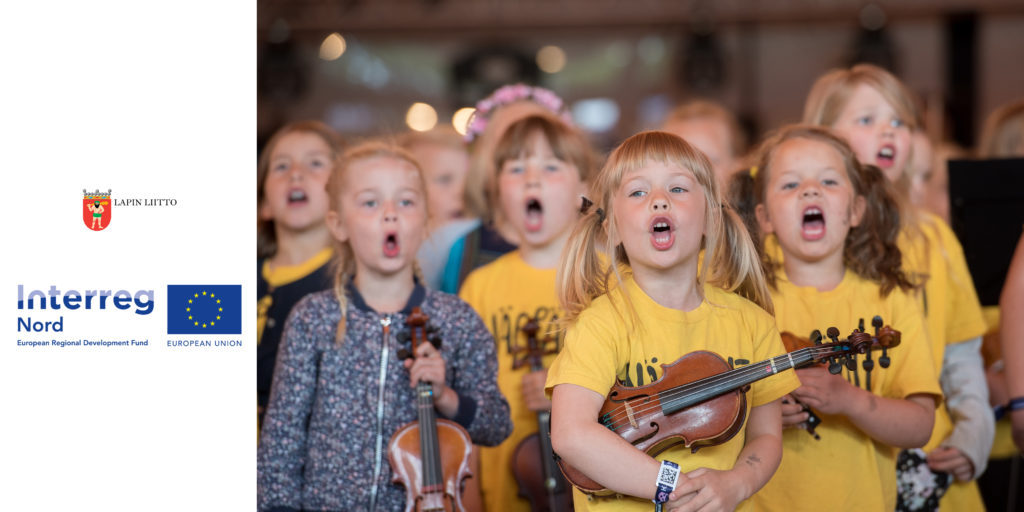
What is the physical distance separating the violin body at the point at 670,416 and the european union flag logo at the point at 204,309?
78cm

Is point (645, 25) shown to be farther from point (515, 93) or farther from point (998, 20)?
point (515, 93)

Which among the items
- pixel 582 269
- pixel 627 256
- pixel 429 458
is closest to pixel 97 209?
pixel 429 458

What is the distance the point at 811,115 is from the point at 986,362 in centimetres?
110

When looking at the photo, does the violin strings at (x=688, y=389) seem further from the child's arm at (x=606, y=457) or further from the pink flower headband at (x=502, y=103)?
the pink flower headband at (x=502, y=103)

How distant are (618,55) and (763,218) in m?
9.46

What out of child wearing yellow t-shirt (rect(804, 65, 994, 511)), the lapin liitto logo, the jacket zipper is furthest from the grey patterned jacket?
child wearing yellow t-shirt (rect(804, 65, 994, 511))

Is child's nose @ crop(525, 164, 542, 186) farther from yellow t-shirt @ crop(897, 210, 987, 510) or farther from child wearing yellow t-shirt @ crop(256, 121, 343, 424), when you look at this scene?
yellow t-shirt @ crop(897, 210, 987, 510)

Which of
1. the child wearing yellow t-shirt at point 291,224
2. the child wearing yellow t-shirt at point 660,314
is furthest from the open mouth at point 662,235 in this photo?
the child wearing yellow t-shirt at point 291,224

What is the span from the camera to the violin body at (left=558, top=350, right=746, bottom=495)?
2047 mm

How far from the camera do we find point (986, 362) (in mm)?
3545

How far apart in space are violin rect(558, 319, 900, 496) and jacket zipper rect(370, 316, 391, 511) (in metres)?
0.73

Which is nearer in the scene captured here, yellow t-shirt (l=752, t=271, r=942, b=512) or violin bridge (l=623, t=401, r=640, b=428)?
violin bridge (l=623, t=401, r=640, b=428)

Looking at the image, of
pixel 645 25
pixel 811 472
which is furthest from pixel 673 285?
pixel 645 25

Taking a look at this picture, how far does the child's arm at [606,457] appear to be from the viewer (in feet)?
6.49
